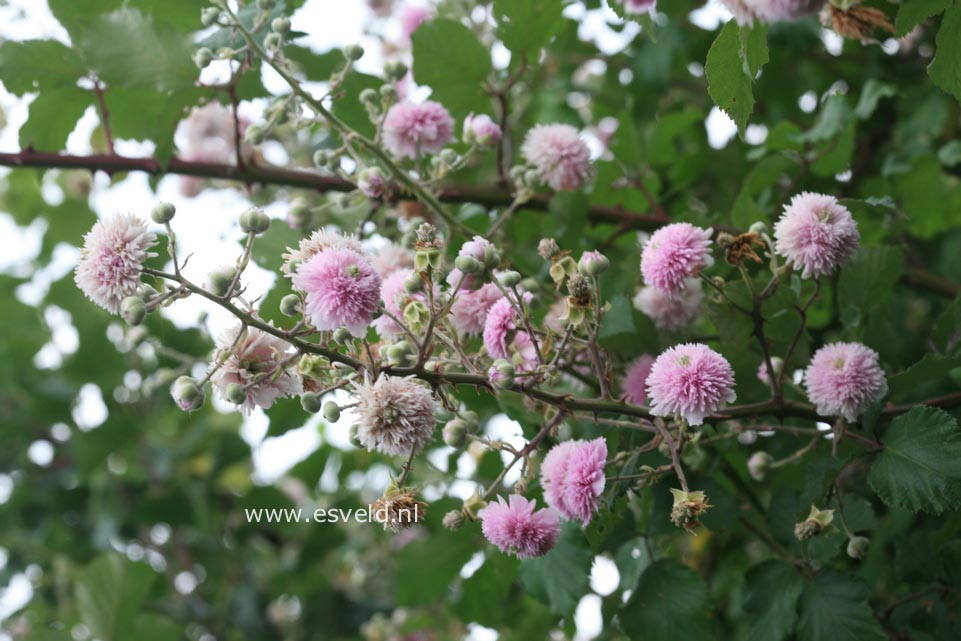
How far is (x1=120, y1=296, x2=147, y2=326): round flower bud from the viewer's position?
0.72m

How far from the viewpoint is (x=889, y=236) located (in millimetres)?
1316

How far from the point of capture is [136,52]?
1.19 metres

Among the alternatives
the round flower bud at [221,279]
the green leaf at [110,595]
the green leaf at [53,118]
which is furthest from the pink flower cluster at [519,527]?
the green leaf at [110,595]

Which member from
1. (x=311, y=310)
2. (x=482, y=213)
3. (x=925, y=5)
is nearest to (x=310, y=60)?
(x=482, y=213)

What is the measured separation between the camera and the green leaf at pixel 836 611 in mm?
915

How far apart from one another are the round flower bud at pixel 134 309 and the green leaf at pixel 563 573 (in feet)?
1.65

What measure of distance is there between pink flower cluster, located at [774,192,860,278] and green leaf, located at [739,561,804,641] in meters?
0.35

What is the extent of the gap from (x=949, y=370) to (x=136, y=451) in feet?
6.22

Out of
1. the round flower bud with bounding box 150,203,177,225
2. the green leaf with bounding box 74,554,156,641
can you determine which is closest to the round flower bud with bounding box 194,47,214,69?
the round flower bud with bounding box 150,203,177,225

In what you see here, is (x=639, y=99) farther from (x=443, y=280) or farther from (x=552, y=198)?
(x=443, y=280)

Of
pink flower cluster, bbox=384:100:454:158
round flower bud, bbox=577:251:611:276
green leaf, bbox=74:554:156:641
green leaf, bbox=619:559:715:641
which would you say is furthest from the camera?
Result: green leaf, bbox=74:554:156:641

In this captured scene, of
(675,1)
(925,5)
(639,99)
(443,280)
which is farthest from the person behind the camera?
(639,99)

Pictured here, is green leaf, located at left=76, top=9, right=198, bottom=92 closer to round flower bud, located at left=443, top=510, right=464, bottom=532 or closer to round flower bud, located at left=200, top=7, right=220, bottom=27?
round flower bud, located at left=200, top=7, right=220, bottom=27

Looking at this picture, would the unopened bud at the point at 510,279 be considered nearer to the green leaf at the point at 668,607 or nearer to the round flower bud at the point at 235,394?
the round flower bud at the point at 235,394
